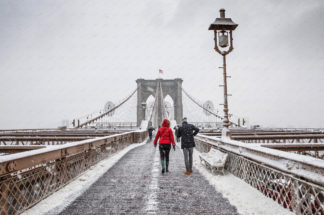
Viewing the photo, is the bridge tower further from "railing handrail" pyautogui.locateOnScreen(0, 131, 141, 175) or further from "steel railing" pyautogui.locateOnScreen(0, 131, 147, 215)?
"railing handrail" pyautogui.locateOnScreen(0, 131, 141, 175)

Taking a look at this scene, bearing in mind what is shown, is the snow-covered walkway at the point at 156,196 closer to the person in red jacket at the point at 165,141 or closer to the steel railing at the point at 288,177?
the steel railing at the point at 288,177

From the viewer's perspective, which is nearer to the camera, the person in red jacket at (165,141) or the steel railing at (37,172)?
the steel railing at (37,172)

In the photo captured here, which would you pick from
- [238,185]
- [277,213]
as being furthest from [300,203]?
[238,185]

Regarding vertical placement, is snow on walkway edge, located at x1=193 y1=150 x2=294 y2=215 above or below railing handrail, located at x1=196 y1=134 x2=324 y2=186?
below

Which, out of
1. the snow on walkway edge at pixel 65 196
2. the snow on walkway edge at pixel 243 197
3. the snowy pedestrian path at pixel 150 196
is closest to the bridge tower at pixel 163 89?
the snow on walkway edge at pixel 65 196

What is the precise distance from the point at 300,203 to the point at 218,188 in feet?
5.52

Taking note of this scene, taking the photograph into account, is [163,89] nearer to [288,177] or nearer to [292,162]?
[288,177]

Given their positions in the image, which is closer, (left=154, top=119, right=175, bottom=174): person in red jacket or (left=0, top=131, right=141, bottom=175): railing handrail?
(left=0, top=131, right=141, bottom=175): railing handrail

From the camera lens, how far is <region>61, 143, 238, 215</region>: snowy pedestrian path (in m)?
3.07

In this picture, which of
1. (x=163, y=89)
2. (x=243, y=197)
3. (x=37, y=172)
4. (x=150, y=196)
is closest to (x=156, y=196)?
(x=150, y=196)

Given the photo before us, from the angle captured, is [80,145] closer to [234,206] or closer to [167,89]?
[234,206]

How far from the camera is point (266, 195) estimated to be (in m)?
3.58

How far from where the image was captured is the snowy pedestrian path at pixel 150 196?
10.1 feet

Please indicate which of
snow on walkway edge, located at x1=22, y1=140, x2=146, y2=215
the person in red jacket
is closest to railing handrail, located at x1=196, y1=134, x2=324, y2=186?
the person in red jacket
